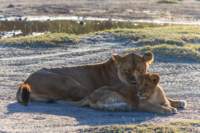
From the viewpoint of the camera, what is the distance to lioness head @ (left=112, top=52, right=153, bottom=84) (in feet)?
39.4

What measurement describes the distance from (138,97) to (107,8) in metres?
29.9

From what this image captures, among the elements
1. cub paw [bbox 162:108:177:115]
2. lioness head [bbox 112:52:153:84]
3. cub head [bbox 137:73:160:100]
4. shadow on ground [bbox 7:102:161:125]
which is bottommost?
shadow on ground [bbox 7:102:161:125]

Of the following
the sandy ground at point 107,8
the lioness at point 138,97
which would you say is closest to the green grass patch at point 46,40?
the lioness at point 138,97

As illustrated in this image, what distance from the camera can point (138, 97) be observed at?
39.0 ft

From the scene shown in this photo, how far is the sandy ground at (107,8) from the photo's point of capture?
38.0 metres

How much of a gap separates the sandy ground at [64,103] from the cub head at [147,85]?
0.30 metres

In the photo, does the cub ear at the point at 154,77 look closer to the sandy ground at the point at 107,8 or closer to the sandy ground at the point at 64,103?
the sandy ground at the point at 64,103

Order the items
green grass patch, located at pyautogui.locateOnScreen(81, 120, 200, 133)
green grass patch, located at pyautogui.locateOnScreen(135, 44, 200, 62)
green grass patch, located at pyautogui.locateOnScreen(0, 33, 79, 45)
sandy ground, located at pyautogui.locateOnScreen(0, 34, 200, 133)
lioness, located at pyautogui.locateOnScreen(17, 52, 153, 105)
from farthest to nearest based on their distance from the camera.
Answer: green grass patch, located at pyautogui.locateOnScreen(0, 33, 79, 45)
green grass patch, located at pyautogui.locateOnScreen(135, 44, 200, 62)
lioness, located at pyautogui.locateOnScreen(17, 52, 153, 105)
sandy ground, located at pyautogui.locateOnScreen(0, 34, 200, 133)
green grass patch, located at pyautogui.locateOnScreen(81, 120, 200, 133)

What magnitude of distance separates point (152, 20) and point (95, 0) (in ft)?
34.7

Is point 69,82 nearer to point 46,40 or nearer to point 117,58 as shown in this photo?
point 117,58

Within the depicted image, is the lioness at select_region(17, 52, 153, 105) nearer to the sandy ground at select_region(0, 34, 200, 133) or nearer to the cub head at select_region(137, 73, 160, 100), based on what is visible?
the sandy ground at select_region(0, 34, 200, 133)

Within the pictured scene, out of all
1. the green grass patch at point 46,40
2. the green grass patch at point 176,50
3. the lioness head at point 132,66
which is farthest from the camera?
the green grass patch at point 46,40

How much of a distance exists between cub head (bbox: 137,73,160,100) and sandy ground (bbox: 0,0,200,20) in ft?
81.5

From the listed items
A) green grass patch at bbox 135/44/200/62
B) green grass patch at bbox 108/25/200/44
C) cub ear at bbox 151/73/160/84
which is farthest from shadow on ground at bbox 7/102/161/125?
green grass patch at bbox 108/25/200/44
